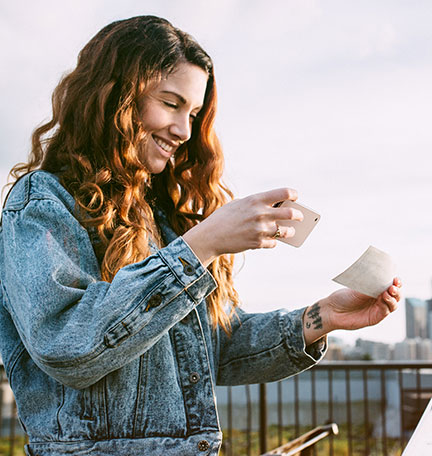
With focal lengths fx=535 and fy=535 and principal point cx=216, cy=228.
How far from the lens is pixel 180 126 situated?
1.35 metres

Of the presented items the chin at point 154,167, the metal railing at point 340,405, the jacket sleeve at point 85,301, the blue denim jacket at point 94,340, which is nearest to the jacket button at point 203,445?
the blue denim jacket at point 94,340

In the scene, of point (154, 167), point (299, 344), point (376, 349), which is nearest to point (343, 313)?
point (299, 344)

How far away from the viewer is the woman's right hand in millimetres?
970

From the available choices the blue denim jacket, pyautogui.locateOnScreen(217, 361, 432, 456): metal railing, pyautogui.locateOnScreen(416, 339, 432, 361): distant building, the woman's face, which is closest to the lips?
the woman's face

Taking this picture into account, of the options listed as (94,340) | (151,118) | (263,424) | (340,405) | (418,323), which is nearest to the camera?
(94,340)

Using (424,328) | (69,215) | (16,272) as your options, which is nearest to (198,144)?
(69,215)

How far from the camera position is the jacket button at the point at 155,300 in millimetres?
940

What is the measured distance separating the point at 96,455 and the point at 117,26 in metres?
1.01

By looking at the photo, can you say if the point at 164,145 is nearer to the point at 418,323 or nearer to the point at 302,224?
the point at 302,224

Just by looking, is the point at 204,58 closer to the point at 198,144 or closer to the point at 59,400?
the point at 198,144

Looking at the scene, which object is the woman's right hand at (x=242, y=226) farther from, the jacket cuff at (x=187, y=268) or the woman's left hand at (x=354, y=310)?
the woman's left hand at (x=354, y=310)

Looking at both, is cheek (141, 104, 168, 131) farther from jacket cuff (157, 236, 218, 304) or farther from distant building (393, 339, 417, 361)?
distant building (393, 339, 417, 361)

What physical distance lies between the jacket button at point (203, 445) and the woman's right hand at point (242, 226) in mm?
379

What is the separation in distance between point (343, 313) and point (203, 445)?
51cm
